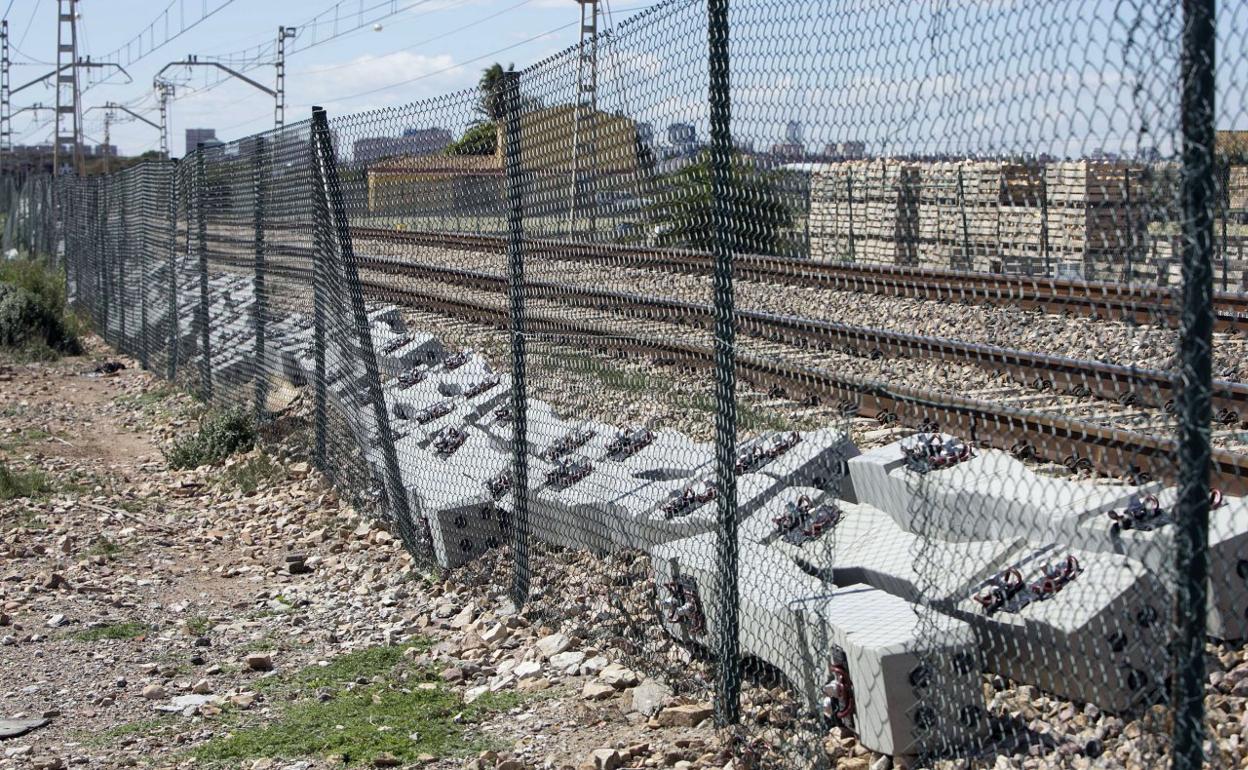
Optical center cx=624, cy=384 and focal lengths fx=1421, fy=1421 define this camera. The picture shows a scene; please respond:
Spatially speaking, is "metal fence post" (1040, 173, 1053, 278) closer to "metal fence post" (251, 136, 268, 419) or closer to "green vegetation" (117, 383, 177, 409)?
"metal fence post" (251, 136, 268, 419)

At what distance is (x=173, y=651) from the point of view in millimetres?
6445

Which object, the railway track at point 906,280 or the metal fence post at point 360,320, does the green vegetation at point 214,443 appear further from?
the railway track at point 906,280

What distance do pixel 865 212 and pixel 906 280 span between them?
11.4 inches

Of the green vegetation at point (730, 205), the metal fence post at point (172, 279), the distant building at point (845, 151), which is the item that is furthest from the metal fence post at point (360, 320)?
the metal fence post at point (172, 279)

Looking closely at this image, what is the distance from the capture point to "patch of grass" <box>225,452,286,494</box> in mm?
9711

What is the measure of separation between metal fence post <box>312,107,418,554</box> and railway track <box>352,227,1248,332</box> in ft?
1.76

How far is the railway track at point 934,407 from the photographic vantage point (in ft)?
12.3

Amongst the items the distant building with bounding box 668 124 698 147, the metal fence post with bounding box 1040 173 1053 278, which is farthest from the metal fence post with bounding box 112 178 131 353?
the metal fence post with bounding box 1040 173 1053 278

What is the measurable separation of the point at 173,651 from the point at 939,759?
3.77m

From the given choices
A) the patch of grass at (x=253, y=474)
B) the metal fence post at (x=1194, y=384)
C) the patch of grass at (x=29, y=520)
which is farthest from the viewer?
the patch of grass at (x=253, y=474)

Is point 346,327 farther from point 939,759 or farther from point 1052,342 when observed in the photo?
point 939,759

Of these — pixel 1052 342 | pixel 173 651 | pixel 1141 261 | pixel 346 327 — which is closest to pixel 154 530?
pixel 346 327

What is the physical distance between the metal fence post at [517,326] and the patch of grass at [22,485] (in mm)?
4540

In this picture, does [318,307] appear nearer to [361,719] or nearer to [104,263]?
[361,719]
